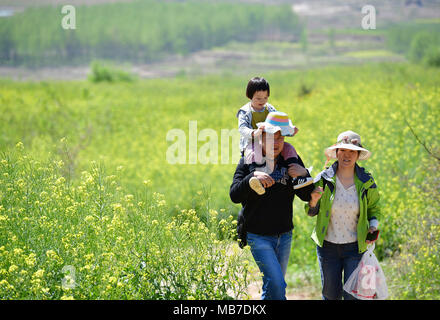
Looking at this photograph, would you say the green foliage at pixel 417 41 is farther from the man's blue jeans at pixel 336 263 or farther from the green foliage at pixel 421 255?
the man's blue jeans at pixel 336 263

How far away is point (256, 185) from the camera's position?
11.4 feet

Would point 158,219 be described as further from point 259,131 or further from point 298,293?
point 298,293

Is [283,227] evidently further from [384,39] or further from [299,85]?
[384,39]

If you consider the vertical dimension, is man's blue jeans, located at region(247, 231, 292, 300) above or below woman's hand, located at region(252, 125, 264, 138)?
below

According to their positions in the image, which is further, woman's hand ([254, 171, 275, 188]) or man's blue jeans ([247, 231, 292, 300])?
man's blue jeans ([247, 231, 292, 300])

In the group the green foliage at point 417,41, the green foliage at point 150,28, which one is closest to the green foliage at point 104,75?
the green foliage at point 150,28

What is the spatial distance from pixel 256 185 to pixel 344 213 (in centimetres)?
86

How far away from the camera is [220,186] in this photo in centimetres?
988

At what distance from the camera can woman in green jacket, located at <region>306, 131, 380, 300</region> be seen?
3930 mm

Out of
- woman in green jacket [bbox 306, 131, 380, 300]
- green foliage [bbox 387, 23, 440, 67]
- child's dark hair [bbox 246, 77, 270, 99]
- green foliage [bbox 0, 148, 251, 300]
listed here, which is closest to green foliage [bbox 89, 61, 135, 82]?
green foliage [bbox 387, 23, 440, 67]

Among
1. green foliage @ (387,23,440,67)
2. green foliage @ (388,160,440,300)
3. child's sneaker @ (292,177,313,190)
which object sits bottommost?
green foliage @ (388,160,440,300)

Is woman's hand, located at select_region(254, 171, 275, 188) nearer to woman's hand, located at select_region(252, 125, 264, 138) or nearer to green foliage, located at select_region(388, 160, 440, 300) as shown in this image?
woman's hand, located at select_region(252, 125, 264, 138)

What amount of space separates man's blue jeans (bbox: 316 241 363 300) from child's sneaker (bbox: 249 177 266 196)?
0.86 metres

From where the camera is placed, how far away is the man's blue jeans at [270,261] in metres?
3.65
